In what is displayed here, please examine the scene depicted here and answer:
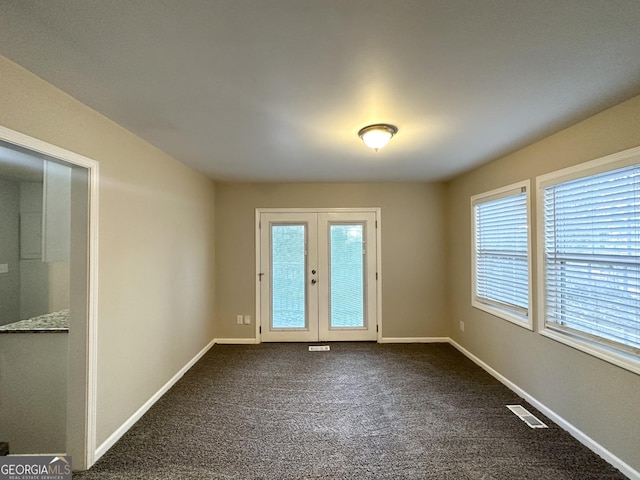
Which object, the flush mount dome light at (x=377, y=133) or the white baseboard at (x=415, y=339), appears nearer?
the flush mount dome light at (x=377, y=133)

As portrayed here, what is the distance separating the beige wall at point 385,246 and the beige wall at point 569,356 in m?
0.75

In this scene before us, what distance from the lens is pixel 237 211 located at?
14.5 feet

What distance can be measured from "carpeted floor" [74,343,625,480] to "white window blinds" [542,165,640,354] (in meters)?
0.89

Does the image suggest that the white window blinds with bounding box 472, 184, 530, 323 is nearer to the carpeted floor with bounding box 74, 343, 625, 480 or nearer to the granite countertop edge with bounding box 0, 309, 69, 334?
the carpeted floor with bounding box 74, 343, 625, 480

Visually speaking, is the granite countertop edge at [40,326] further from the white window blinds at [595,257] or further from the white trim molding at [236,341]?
the white window blinds at [595,257]

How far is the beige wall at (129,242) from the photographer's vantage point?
5.49ft

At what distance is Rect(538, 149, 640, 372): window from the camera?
1.88 metres

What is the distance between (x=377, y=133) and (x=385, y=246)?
2.43 m

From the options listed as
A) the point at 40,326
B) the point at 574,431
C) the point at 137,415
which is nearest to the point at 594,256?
the point at 574,431

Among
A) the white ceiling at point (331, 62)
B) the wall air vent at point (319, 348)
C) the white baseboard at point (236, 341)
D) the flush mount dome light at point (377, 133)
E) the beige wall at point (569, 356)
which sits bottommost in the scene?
the wall air vent at point (319, 348)

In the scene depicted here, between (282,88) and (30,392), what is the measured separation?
116 inches

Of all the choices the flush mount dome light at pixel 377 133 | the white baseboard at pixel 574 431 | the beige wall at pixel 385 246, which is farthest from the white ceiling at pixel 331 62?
the white baseboard at pixel 574 431

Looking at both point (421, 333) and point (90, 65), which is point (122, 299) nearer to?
point (90, 65)

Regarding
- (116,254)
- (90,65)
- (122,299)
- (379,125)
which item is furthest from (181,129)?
(379,125)
